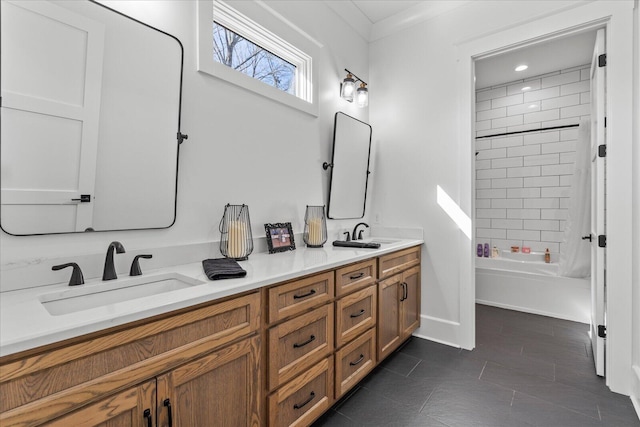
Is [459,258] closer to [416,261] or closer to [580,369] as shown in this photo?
[416,261]

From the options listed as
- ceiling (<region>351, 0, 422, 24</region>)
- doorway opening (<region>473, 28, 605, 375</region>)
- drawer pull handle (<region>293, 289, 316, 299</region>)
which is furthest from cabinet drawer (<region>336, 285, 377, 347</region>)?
ceiling (<region>351, 0, 422, 24</region>)

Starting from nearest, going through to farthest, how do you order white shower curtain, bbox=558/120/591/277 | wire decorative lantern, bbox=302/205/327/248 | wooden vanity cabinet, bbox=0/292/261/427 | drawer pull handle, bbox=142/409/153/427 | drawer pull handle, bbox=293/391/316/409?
1. wooden vanity cabinet, bbox=0/292/261/427
2. drawer pull handle, bbox=142/409/153/427
3. drawer pull handle, bbox=293/391/316/409
4. wire decorative lantern, bbox=302/205/327/248
5. white shower curtain, bbox=558/120/591/277

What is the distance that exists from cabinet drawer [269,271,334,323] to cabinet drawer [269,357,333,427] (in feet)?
1.08

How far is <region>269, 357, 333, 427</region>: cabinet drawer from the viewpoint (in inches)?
56.6

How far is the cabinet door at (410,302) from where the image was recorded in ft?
8.38

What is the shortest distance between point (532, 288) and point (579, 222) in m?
0.83

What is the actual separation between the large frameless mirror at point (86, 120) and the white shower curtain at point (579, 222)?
3550 mm

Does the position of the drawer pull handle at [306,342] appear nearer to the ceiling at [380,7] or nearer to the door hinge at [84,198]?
the door hinge at [84,198]

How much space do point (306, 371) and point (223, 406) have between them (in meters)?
0.48

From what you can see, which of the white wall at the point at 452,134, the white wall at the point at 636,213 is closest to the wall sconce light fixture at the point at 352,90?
the white wall at the point at 452,134

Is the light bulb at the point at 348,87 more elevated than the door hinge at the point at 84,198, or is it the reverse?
the light bulb at the point at 348,87

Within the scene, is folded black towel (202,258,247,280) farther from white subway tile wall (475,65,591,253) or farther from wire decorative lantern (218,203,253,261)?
white subway tile wall (475,65,591,253)

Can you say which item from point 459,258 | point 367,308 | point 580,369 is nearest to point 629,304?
point 580,369

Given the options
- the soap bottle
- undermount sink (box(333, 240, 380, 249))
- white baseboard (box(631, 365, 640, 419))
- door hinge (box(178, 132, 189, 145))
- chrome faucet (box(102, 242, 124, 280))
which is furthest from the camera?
the soap bottle
